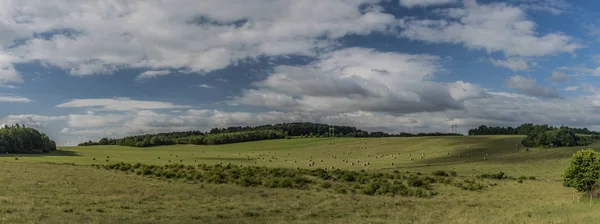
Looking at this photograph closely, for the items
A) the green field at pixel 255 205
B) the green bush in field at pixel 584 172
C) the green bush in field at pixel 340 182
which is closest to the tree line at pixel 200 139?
the green bush in field at pixel 340 182

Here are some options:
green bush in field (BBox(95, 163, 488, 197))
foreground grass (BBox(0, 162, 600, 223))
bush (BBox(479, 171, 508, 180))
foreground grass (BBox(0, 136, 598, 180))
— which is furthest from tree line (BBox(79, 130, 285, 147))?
foreground grass (BBox(0, 162, 600, 223))

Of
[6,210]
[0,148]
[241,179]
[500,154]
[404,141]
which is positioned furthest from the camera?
[404,141]

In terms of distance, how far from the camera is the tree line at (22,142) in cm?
10871

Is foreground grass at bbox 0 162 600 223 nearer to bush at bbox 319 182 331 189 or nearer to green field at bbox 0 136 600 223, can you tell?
green field at bbox 0 136 600 223

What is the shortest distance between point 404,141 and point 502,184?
2782 inches

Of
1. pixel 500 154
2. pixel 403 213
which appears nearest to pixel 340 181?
pixel 403 213

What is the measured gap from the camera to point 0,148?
104 metres

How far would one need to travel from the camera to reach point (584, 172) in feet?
122

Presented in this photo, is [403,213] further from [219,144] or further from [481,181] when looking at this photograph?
[219,144]

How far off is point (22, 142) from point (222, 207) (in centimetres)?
11680

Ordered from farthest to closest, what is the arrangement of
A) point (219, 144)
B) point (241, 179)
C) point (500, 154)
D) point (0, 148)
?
1. point (219, 144)
2. point (0, 148)
3. point (500, 154)
4. point (241, 179)

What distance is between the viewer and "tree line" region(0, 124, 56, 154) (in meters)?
109

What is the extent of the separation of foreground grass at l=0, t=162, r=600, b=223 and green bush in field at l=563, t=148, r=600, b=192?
268 centimetres

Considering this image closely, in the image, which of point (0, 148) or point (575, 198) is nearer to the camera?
point (575, 198)
